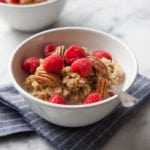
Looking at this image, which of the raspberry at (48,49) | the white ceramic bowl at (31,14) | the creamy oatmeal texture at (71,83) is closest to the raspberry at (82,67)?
the creamy oatmeal texture at (71,83)

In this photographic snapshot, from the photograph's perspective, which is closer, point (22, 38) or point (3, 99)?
point (3, 99)

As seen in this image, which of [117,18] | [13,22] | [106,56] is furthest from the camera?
[117,18]

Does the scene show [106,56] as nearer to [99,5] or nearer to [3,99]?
[3,99]

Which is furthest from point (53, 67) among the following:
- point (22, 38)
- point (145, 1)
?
point (145, 1)

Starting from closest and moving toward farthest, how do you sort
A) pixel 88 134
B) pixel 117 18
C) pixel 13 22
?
pixel 88 134 < pixel 13 22 < pixel 117 18

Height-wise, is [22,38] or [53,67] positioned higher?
[53,67]

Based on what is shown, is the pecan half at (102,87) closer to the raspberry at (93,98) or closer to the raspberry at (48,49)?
the raspberry at (93,98)

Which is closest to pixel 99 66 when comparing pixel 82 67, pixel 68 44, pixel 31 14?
pixel 82 67

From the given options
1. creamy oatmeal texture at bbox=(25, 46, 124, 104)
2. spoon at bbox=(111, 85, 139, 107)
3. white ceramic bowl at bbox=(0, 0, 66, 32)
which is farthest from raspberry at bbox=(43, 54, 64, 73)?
white ceramic bowl at bbox=(0, 0, 66, 32)
